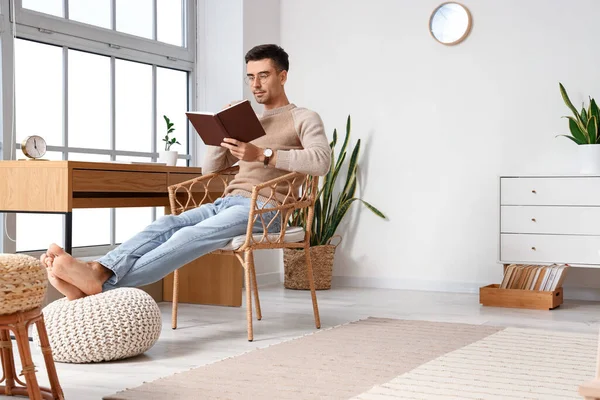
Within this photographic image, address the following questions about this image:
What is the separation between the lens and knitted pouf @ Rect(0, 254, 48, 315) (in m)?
2.00

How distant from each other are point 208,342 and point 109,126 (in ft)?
6.03

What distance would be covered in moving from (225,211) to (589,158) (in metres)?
2.09

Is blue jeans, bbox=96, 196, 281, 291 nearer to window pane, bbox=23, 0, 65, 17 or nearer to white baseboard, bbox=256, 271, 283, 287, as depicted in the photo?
window pane, bbox=23, 0, 65, 17

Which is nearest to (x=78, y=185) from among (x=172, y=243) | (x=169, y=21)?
(x=172, y=243)

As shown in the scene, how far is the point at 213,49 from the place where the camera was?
5297 millimetres

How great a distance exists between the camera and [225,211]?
3.34 metres

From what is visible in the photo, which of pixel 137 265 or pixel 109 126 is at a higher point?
pixel 109 126

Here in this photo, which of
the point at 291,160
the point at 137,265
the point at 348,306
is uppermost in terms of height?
the point at 291,160

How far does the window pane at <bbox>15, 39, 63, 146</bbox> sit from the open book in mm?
1226

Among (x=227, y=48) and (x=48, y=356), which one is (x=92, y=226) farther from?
(x=48, y=356)

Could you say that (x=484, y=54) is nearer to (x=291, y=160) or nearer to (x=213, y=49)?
(x=213, y=49)

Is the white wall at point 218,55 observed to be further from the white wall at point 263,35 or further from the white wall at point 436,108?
the white wall at point 436,108

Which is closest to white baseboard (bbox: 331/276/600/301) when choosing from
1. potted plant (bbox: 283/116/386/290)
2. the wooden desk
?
potted plant (bbox: 283/116/386/290)

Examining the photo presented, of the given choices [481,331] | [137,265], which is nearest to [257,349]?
[137,265]
